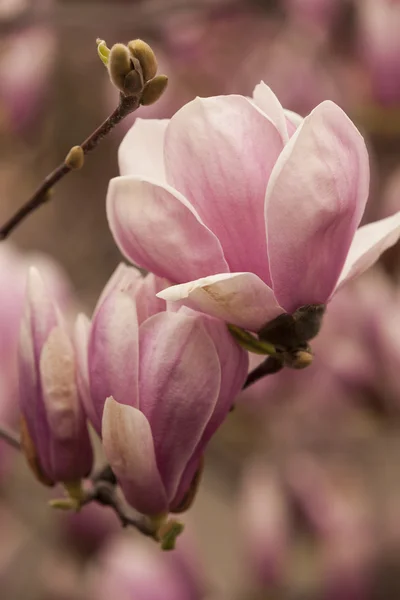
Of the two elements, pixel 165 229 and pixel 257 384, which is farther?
pixel 257 384

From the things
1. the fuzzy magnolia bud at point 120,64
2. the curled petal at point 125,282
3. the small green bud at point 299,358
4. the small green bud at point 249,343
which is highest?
the fuzzy magnolia bud at point 120,64

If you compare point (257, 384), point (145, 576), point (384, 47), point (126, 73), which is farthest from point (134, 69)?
point (384, 47)

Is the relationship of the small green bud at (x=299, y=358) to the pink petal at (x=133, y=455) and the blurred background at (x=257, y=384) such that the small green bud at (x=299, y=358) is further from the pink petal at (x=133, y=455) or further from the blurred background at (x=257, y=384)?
the blurred background at (x=257, y=384)

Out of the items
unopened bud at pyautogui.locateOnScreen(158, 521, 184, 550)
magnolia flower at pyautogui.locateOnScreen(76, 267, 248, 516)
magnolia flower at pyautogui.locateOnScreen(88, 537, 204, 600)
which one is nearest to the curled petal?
magnolia flower at pyautogui.locateOnScreen(76, 267, 248, 516)

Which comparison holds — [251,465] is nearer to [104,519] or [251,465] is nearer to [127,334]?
[104,519]

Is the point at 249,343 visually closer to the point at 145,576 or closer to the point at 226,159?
the point at 226,159

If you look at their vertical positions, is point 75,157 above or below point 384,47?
above

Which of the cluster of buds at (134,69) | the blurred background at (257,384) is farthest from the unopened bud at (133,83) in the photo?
the blurred background at (257,384)

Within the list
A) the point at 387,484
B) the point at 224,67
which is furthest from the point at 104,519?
the point at 224,67
